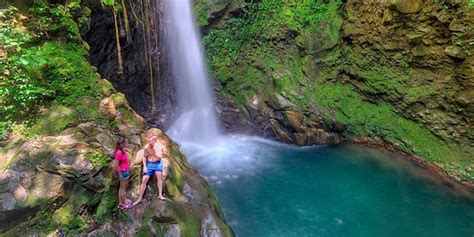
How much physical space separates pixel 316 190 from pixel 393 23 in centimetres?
584

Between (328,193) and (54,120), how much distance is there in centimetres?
698

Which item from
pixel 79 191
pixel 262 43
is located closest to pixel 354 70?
pixel 262 43

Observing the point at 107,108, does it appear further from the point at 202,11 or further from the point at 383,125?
the point at 383,125

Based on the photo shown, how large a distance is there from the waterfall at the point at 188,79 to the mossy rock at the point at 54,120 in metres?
5.81

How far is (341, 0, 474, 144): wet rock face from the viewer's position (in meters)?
8.93

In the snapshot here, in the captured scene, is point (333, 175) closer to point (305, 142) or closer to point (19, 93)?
point (305, 142)

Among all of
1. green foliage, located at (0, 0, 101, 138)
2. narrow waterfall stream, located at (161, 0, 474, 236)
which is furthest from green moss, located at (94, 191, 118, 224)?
narrow waterfall stream, located at (161, 0, 474, 236)

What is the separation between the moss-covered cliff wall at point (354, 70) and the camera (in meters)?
9.26

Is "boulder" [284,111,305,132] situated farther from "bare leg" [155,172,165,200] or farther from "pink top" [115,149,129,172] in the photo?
"pink top" [115,149,129,172]

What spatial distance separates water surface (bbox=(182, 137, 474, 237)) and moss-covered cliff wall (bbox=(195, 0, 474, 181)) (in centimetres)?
88

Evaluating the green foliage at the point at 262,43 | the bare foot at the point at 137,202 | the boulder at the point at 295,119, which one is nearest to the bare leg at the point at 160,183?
the bare foot at the point at 137,202

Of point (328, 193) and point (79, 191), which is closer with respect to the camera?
point (79, 191)

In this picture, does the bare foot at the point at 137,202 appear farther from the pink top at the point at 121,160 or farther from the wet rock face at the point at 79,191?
the pink top at the point at 121,160

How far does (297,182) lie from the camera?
9430 millimetres
